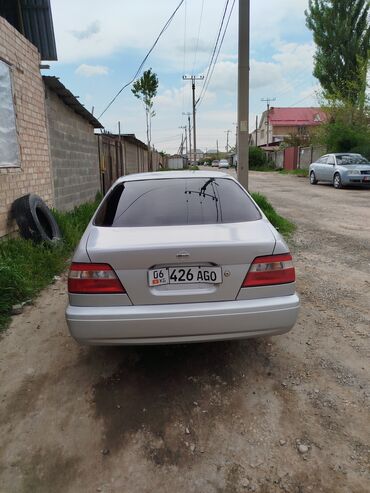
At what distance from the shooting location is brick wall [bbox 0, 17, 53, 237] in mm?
5641

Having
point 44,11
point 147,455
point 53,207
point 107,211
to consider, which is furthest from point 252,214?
point 44,11

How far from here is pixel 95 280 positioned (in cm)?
248

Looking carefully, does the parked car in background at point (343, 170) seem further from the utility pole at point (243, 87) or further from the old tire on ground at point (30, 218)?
the old tire on ground at point (30, 218)

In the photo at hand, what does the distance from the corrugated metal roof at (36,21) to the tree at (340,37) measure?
22.4 m

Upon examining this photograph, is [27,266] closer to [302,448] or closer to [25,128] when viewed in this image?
[25,128]

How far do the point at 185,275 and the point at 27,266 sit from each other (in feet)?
10.2

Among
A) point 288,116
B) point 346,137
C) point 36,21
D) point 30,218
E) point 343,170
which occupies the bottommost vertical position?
point 30,218

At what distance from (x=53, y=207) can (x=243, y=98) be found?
14.2 feet

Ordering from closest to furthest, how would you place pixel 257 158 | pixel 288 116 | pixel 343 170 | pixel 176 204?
pixel 176 204
pixel 343 170
pixel 257 158
pixel 288 116

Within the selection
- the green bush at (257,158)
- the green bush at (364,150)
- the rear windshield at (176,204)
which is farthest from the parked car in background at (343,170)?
the green bush at (257,158)

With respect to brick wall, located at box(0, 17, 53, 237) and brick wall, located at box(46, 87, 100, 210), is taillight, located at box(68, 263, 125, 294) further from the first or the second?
brick wall, located at box(46, 87, 100, 210)

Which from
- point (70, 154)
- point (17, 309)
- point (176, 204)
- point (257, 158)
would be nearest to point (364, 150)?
point (70, 154)

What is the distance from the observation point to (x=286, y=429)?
2.33m

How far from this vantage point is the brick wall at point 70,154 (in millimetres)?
7828
